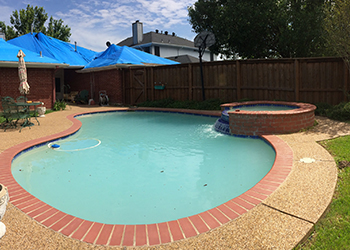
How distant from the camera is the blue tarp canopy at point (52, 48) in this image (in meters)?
20.4

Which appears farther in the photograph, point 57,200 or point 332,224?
point 57,200

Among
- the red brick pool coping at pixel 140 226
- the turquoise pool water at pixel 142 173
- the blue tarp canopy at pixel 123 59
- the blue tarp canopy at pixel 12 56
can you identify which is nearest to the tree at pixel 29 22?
the blue tarp canopy at pixel 123 59

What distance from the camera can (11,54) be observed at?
12914mm

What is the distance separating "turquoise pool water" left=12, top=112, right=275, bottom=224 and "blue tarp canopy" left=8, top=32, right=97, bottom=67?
48.2 feet

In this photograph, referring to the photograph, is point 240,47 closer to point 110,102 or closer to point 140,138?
point 110,102

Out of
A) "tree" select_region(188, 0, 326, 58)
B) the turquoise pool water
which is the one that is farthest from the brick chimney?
the turquoise pool water

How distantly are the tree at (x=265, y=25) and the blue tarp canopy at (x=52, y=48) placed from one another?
385 inches

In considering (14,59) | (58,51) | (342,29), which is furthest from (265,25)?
(58,51)

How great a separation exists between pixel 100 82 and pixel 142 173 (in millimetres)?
16130

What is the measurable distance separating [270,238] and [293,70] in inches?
387

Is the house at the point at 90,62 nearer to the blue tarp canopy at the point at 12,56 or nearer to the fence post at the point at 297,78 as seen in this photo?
the blue tarp canopy at the point at 12,56

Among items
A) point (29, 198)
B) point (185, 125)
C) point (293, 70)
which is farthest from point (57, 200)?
point (293, 70)

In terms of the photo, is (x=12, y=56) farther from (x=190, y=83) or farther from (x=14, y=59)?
(x=190, y=83)

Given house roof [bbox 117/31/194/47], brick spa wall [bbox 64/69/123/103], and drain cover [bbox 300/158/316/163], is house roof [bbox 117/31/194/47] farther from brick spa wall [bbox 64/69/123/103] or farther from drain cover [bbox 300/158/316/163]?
drain cover [bbox 300/158/316/163]
